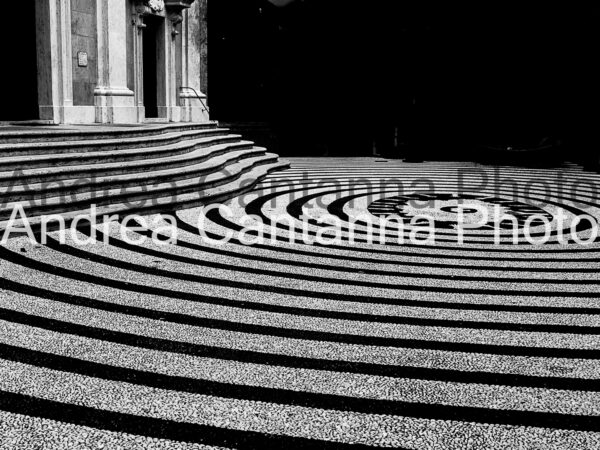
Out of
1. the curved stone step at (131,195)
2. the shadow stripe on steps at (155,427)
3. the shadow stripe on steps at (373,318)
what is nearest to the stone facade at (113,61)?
the curved stone step at (131,195)

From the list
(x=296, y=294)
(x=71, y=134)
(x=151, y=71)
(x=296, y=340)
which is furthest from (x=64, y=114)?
(x=296, y=340)

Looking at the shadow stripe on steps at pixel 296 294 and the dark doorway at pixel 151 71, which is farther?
the dark doorway at pixel 151 71

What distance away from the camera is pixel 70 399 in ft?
10.5

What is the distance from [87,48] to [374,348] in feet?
38.8

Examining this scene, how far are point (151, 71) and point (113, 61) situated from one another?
3.14m

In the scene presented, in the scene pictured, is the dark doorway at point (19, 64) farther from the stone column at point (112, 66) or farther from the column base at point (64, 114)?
the stone column at point (112, 66)

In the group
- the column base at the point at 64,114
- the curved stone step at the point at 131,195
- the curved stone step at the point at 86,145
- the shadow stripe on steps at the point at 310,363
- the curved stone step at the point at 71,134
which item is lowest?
the shadow stripe on steps at the point at 310,363

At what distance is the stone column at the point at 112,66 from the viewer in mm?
14273

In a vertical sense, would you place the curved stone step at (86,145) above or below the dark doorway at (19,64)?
below

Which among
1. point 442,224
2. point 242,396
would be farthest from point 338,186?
point 242,396

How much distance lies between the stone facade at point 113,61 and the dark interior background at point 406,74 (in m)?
2.88

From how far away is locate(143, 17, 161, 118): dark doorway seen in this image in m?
17.3

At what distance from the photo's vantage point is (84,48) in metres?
14.0

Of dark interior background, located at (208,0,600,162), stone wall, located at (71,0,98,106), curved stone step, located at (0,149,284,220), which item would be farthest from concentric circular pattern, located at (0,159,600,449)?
dark interior background, located at (208,0,600,162)
